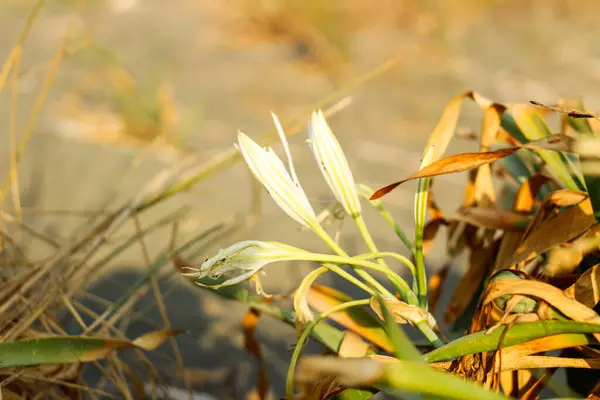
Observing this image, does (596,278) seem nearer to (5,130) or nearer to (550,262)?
(550,262)

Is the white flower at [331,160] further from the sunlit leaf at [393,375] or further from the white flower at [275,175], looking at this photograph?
the sunlit leaf at [393,375]

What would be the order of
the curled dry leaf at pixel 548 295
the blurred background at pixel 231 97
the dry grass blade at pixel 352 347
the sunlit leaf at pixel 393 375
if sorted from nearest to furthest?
the sunlit leaf at pixel 393 375 < the curled dry leaf at pixel 548 295 < the dry grass blade at pixel 352 347 < the blurred background at pixel 231 97

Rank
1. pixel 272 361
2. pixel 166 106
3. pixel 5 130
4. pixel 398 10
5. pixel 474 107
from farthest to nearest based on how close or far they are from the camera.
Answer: pixel 398 10, pixel 474 107, pixel 166 106, pixel 5 130, pixel 272 361

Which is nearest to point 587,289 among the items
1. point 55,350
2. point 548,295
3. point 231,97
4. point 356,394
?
point 548,295

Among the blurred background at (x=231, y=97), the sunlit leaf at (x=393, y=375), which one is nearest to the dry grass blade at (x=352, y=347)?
the sunlit leaf at (x=393, y=375)

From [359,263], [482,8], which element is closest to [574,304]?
[359,263]

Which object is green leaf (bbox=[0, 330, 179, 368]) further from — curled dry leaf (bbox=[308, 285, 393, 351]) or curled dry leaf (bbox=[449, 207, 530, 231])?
curled dry leaf (bbox=[449, 207, 530, 231])
